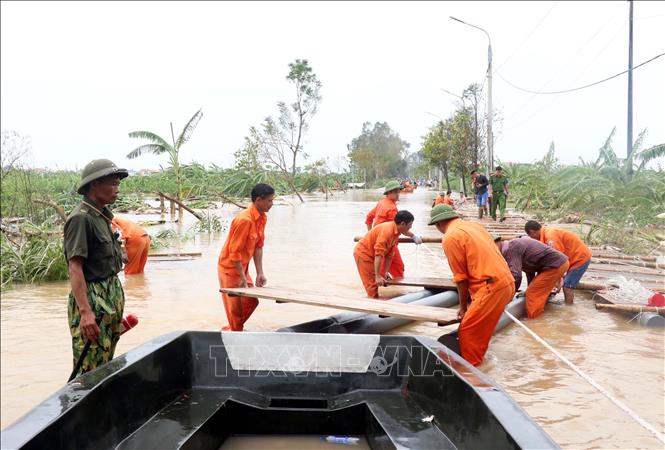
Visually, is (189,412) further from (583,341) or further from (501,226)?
(501,226)

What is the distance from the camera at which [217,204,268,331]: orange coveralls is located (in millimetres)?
4922

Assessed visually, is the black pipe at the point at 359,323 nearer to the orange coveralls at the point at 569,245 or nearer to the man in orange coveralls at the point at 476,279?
the man in orange coveralls at the point at 476,279

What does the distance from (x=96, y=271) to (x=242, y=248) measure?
199 cm

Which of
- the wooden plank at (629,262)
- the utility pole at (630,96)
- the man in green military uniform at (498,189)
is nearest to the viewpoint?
the wooden plank at (629,262)

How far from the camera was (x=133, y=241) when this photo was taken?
767 centimetres

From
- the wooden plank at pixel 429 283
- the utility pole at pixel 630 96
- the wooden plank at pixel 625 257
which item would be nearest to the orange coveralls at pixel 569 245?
the wooden plank at pixel 429 283

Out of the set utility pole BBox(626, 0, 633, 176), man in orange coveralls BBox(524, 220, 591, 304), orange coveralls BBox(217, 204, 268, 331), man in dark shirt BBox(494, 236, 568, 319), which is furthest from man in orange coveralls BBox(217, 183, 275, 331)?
utility pole BBox(626, 0, 633, 176)

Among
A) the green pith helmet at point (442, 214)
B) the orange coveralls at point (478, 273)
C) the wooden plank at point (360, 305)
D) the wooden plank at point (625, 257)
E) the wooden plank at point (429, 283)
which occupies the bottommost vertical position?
the wooden plank at point (625, 257)

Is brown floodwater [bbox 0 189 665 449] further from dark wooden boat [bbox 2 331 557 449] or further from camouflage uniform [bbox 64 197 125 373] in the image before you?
camouflage uniform [bbox 64 197 125 373]

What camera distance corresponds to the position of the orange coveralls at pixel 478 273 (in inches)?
169

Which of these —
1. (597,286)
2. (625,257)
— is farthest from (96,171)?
(625,257)

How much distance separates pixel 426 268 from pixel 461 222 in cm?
548

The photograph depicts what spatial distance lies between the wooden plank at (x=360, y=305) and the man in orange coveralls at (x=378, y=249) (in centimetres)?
152

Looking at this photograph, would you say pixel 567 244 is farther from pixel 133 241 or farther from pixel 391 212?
pixel 133 241
